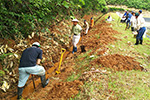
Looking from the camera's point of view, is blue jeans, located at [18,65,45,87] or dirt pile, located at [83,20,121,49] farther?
dirt pile, located at [83,20,121,49]

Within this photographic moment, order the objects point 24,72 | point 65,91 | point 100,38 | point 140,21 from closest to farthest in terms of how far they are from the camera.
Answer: point 65,91 → point 24,72 → point 140,21 → point 100,38

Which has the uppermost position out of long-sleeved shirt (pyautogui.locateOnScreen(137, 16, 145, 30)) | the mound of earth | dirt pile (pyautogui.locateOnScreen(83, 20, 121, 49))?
long-sleeved shirt (pyautogui.locateOnScreen(137, 16, 145, 30))

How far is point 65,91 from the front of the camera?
3.56m

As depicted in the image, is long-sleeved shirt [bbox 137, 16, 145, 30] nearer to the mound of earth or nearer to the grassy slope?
the mound of earth

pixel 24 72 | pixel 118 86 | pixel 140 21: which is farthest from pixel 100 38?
pixel 24 72

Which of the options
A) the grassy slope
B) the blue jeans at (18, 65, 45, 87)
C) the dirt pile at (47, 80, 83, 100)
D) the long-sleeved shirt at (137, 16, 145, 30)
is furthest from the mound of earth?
the long-sleeved shirt at (137, 16, 145, 30)

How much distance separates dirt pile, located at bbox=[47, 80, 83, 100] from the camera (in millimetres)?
3444

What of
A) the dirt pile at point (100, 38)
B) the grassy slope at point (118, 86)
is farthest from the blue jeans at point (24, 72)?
the dirt pile at point (100, 38)

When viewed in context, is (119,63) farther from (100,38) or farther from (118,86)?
(100,38)

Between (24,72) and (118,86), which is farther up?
(24,72)

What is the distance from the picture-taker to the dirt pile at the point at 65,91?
3444 millimetres

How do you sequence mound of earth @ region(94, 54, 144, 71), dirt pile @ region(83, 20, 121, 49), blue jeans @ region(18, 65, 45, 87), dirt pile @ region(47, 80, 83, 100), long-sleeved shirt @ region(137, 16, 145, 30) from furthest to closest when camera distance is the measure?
dirt pile @ region(83, 20, 121, 49) < long-sleeved shirt @ region(137, 16, 145, 30) < mound of earth @ region(94, 54, 144, 71) < blue jeans @ region(18, 65, 45, 87) < dirt pile @ region(47, 80, 83, 100)

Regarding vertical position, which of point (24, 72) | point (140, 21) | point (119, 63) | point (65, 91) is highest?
point (140, 21)

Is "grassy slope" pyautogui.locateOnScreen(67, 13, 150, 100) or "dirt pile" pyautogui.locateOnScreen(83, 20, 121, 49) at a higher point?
"dirt pile" pyautogui.locateOnScreen(83, 20, 121, 49)
